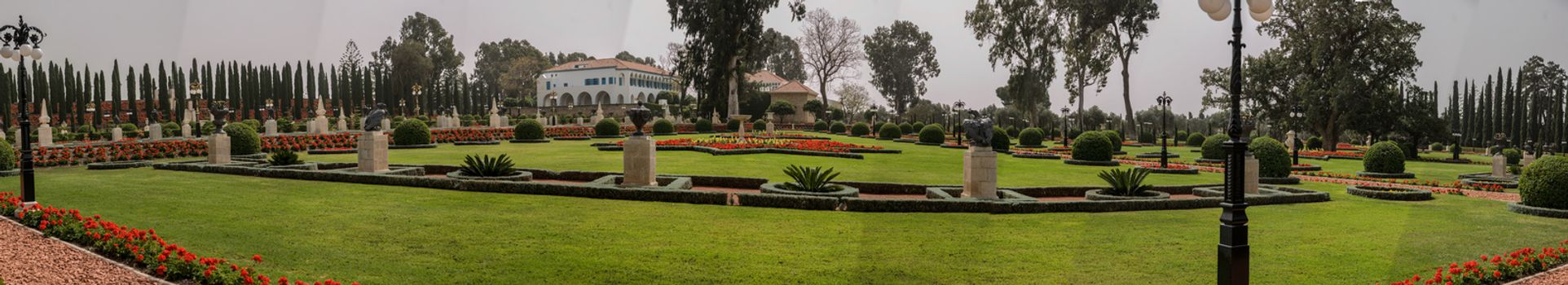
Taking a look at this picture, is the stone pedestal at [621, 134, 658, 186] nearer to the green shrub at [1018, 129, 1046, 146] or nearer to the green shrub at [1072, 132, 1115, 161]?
the green shrub at [1072, 132, 1115, 161]

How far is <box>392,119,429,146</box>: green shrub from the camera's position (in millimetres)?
30125

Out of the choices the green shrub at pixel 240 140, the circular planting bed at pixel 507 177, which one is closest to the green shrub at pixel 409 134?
the green shrub at pixel 240 140

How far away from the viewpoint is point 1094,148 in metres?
27.4

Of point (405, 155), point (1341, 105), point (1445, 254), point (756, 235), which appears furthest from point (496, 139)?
point (1341, 105)

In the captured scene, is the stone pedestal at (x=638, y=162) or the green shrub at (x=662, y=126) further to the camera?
the green shrub at (x=662, y=126)

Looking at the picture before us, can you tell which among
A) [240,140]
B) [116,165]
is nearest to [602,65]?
[240,140]

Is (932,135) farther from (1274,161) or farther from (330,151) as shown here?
(330,151)

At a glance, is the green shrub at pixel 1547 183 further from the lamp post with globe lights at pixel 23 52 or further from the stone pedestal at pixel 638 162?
the lamp post with globe lights at pixel 23 52

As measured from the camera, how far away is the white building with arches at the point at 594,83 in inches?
3521

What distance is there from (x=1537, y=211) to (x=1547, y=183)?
43 cm

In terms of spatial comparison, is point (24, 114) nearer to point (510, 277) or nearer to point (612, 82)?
point (510, 277)

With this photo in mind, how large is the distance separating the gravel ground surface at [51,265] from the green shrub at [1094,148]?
24339 mm

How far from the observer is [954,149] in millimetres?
35594

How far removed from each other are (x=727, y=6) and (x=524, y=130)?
1523 centimetres
